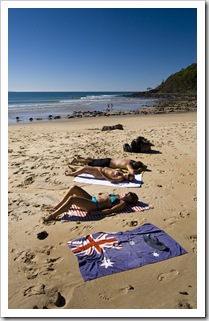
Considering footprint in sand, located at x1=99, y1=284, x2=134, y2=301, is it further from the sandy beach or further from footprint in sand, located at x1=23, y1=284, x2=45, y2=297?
footprint in sand, located at x1=23, y1=284, x2=45, y2=297

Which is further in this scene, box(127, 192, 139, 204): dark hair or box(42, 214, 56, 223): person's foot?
box(127, 192, 139, 204): dark hair

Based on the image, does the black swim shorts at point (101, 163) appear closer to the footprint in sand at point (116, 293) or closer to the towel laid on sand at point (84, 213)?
the towel laid on sand at point (84, 213)

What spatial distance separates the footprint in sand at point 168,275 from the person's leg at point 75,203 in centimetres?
167

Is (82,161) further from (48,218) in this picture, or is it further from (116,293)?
(116,293)

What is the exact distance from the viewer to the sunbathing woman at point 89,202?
4090 millimetres

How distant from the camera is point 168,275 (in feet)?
9.45

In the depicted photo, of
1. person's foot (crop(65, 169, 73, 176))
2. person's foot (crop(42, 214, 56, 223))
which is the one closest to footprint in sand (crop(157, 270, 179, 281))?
person's foot (crop(42, 214, 56, 223))

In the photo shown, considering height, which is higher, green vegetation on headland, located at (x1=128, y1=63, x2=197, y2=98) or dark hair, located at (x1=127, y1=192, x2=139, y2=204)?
green vegetation on headland, located at (x1=128, y1=63, x2=197, y2=98)

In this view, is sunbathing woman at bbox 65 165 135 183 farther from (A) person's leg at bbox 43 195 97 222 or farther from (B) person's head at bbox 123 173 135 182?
(A) person's leg at bbox 43 195 97 222

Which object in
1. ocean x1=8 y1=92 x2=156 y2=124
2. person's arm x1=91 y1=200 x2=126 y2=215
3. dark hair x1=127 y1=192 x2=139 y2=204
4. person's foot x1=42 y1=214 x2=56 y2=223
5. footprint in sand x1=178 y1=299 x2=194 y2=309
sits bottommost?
footprint in sand x1=178 y1=299 x2=194 y2=309

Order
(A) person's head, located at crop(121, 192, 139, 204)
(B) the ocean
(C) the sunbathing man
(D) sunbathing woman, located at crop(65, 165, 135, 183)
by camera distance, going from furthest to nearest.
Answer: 1. (B) the ocean
2. (C) the sunbathing man
3. (D) sunbathing woman, located at crop(65, 165, 135, 183)
4. (A) person's head, located at crop(121, 192, 139, 204)

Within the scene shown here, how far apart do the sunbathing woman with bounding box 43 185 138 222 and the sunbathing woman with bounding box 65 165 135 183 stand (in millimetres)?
1221

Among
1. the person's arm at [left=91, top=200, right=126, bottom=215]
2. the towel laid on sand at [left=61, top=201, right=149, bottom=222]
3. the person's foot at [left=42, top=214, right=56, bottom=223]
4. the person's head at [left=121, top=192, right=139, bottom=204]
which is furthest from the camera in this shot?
the person's head at [left=121, top=192, right=139, bottom=204]

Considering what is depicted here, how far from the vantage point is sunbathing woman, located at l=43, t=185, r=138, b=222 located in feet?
13.4
